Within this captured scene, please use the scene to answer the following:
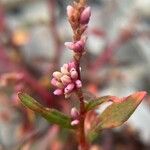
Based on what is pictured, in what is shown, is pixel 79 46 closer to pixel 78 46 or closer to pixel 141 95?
pixel 78 46

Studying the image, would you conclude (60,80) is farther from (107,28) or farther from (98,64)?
(107,28)

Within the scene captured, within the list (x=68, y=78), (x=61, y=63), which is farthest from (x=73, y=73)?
(x=61, y=63)

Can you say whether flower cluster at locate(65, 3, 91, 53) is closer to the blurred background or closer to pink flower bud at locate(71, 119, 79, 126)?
pink flower bud at locate(71, 119, 79, 126)

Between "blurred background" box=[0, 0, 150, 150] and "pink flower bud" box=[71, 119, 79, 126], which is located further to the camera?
"blurred background" box=[0, 0, 150, 150]

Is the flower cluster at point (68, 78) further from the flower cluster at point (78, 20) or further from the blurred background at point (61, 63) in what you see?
the blurred background at point (61, 63)

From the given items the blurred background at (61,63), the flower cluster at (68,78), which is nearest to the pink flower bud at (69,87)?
the flower cluster at (68,78)

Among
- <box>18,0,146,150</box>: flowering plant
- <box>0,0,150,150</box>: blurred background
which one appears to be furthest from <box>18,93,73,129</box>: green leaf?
<box>0,0,150,150</box>: blurred background
